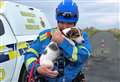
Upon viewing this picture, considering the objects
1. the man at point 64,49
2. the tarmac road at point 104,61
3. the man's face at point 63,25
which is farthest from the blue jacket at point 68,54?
the tarmac road at point 104,61

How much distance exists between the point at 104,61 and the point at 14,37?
9.72 m

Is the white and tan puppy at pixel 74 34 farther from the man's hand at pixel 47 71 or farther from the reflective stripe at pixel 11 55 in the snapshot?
the reflective stripe at pixel 11 55

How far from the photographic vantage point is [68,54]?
3188 mm

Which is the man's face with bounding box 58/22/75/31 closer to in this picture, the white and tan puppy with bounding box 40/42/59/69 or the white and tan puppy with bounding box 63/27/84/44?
the white and tan puppy with bounding box 63/27/84/44

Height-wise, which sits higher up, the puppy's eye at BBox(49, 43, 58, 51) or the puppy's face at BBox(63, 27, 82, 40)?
the puppy's face at BBox(63, 27, 82, 40)

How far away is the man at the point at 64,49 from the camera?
10.4 ft

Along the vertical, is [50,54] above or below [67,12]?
below

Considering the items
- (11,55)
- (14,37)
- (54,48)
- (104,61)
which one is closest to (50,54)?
(54,48)

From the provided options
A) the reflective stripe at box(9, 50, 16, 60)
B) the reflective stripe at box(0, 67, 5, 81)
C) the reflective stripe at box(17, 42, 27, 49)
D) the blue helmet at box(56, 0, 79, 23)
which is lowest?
the reflective stripe at box(0, 67, 5, 81)

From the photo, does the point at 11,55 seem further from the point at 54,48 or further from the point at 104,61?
the point at 104,61

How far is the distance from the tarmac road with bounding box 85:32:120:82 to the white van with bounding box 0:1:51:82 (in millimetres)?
3352

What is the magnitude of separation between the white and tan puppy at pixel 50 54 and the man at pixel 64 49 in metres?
0.03

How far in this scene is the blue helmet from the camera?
3.25 m

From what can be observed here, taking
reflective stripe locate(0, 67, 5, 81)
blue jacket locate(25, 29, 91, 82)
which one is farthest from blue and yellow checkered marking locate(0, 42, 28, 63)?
blue jacket locate(25, 29, 91, 82)
